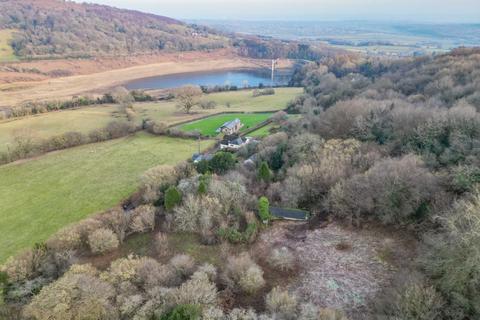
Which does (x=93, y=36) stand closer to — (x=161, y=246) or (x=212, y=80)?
(x=212, y=80)

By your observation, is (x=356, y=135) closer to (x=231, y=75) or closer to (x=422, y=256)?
(x=422, y=256)

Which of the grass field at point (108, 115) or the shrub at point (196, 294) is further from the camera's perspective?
the grass field at point (108, 115)

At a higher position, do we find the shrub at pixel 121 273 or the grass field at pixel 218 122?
the shrub at pixel 121 273

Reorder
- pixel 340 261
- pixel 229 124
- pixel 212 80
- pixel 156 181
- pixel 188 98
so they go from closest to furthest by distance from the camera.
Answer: pixel 340 261, pixel 156 181, pixel 229 124, pixel 188 98, pixel 212 80

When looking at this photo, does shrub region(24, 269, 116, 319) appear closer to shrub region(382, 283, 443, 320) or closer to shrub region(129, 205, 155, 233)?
shrub region(129, 205, 155, 233)

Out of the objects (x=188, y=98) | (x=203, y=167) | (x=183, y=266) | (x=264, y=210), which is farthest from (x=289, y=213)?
(x=188, y=98)

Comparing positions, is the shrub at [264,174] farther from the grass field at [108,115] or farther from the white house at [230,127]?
the grass field at [108,115]

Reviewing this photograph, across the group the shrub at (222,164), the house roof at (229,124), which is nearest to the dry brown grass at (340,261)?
the shrub at (222,164)
